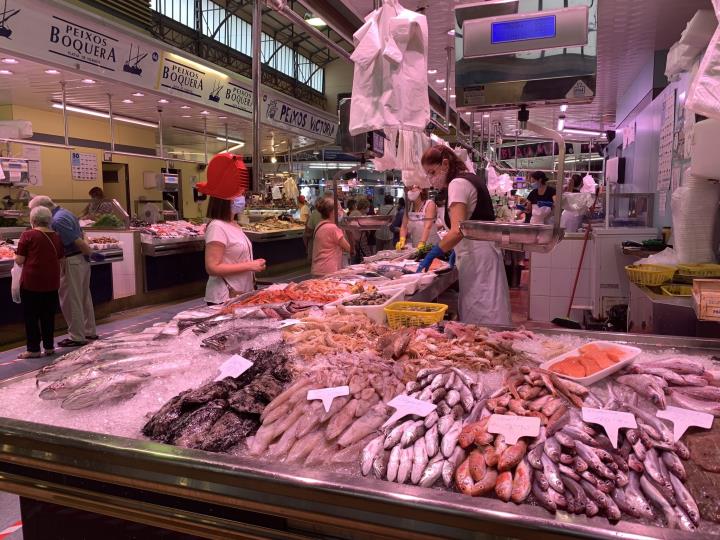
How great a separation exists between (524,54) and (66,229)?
645 cm

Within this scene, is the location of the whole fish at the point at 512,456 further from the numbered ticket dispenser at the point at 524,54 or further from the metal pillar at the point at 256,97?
the numbered ticket dispenser at the point at 524,54

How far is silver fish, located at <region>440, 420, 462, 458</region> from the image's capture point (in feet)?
5.46

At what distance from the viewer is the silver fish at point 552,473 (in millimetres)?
1432

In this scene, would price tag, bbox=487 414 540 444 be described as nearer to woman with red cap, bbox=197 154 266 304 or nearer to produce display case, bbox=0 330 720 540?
produce display case, bbox=0 330 720 540

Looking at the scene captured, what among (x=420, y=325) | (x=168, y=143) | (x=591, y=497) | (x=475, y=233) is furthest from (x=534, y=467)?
(x=168, y=143)

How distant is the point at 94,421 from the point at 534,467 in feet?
5.00

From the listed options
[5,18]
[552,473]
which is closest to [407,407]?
[552,473]

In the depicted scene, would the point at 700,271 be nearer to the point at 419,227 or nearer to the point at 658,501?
the point at 658,501

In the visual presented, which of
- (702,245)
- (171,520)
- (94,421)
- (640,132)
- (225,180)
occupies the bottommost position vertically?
(171,520)

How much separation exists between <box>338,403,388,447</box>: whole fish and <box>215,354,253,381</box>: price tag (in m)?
0.63

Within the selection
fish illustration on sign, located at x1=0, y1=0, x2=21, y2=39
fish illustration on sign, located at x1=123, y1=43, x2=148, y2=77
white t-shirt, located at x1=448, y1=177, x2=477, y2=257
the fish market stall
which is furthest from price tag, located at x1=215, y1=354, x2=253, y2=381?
fish illustration on sign, located at x1=123, y1=43, x2=148, y2=77

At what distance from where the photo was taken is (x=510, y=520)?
4.23ft

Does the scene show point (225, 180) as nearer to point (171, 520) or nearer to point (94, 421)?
point (94, 421)

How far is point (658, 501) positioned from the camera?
140cm
